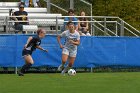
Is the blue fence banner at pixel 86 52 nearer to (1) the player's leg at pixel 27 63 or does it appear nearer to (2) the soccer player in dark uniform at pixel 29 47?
(2) the soccer player in dark uniform at pixel 29 47


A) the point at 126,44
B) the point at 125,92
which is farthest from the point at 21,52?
the point at 125,92

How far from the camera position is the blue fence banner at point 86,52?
79.4 ft

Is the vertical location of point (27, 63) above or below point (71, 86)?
above

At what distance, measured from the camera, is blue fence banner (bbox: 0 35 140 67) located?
79.4 ft

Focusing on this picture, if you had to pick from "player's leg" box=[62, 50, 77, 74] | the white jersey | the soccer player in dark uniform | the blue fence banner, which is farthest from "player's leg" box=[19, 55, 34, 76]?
the blue fence banner

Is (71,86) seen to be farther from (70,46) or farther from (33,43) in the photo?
(70,46)

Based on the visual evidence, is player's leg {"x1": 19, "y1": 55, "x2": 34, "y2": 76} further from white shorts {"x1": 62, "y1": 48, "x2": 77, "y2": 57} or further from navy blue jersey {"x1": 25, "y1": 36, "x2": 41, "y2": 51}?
white shorts {"x1": 62, "y1": 48, "x2": 77, "y2": 57}

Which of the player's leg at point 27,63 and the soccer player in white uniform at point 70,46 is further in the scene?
the soccer player in white uniform at point 70,46

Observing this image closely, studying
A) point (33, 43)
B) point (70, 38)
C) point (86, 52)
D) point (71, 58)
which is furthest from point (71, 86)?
point (86, 52)

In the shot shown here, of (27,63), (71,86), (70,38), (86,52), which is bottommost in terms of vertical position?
(71,86)

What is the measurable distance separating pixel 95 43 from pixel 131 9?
19.5 meters

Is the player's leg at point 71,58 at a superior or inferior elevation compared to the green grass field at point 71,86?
superior

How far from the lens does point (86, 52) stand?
25.1m

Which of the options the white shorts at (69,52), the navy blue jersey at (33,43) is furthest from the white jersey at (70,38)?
the navy blue jersey at (33,43)
